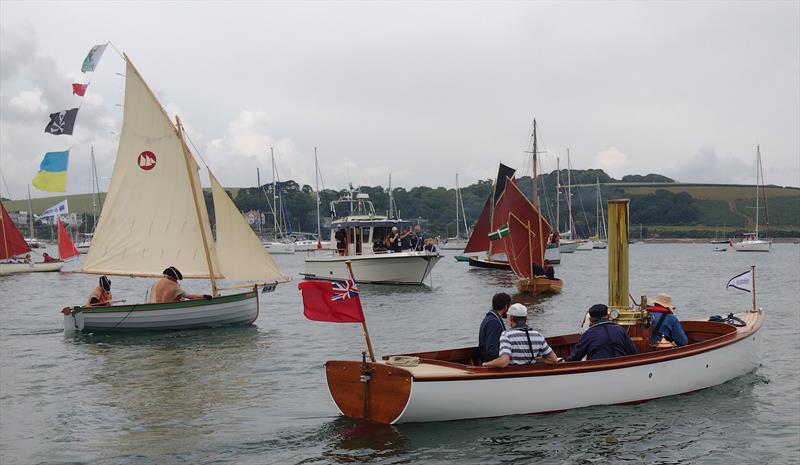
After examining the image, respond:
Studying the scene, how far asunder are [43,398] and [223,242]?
11.1m

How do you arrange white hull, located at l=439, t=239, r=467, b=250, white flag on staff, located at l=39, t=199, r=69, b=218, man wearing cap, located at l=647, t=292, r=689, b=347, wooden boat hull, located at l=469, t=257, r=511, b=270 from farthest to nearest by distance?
white hull, located at l=439, t=239, r=467, b=250
white flag on staff, located at l=39, t=199, r=69, b=218
wooden boat hull, located at l=469, t=257, r=511, b=270
man wearing cap, located at l=647, t=292, r=689, b=347

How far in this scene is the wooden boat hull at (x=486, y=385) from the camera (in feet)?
43.5

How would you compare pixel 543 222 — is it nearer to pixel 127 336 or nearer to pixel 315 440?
pixel 127 336

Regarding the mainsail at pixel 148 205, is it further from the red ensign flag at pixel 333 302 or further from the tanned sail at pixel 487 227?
the tanned sail at pixel 487 227

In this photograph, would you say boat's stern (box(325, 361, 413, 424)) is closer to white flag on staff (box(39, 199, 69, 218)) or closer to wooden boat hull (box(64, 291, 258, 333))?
wooden boat hull (box(64, 291, 258, 333))

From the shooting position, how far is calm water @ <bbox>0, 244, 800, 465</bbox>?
13047 mm

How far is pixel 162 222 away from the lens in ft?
91.0

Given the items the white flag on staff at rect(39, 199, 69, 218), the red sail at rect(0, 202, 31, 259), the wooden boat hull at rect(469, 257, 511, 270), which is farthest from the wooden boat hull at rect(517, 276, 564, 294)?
the red sail at rect(0, 202, 31, 259)

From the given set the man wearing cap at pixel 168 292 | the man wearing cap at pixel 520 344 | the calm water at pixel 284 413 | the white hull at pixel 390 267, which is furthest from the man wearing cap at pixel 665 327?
the white hull at pixel 390 267

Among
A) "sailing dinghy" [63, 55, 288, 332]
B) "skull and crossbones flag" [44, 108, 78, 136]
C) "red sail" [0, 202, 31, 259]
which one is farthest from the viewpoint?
"red sail" [0, 202, 31, 259]

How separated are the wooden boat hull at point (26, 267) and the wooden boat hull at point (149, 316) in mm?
47163

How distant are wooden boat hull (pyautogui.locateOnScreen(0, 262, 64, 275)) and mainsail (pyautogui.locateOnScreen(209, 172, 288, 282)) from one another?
156ft

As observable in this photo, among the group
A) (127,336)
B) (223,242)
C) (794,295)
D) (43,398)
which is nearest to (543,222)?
(794,295)

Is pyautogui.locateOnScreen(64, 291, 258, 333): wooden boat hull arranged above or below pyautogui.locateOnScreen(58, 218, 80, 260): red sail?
below
